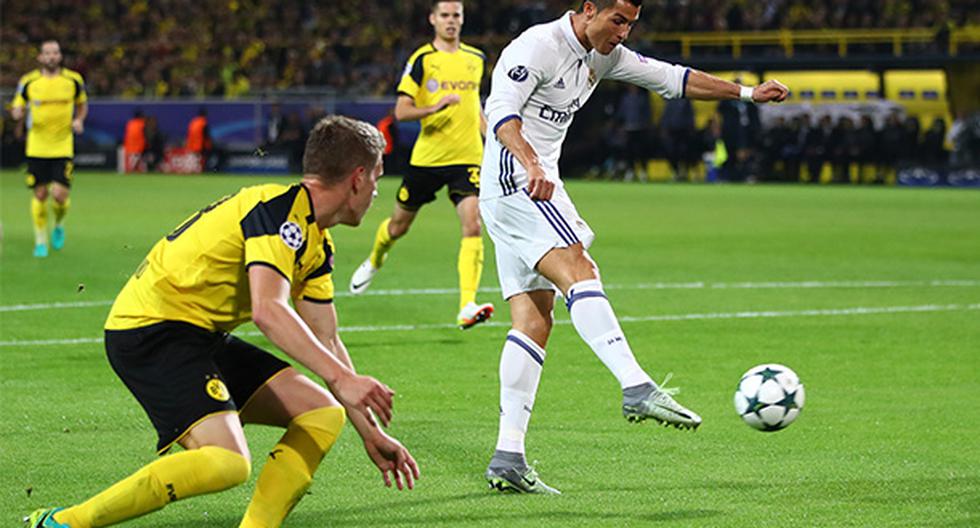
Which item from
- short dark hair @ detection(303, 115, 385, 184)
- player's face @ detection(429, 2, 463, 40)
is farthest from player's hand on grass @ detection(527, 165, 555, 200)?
player's face @ detection(429, 2, 463, 40)

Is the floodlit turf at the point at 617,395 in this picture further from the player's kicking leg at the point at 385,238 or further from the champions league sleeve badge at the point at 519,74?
the champions league sleeve badge at the point at 519,74

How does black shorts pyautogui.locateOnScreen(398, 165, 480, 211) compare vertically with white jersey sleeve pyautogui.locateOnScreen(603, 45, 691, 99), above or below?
below

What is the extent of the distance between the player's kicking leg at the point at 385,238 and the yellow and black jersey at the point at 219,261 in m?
7.29

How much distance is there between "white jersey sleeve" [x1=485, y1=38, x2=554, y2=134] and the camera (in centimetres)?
686

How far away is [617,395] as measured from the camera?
9.05m

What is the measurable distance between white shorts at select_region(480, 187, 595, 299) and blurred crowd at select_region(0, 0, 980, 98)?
3336 centimetres

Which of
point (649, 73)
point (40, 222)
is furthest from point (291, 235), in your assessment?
point (40, 222)

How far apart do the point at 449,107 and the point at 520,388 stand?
6.07m

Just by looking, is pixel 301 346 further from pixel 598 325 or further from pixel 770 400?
pixel 770 400

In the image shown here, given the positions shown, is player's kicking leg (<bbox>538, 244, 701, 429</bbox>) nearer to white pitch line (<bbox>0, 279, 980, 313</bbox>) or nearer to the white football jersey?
the white football jersey

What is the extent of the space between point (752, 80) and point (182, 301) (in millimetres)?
36375

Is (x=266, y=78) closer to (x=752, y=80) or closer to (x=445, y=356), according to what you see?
(x=752, y=80)

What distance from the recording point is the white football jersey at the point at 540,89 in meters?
6.89

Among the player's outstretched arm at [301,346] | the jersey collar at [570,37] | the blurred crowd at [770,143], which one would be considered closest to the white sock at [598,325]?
the jersey collar at [570,37]
